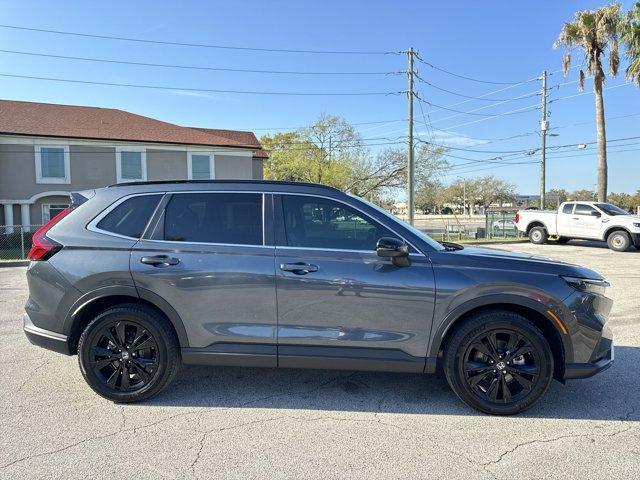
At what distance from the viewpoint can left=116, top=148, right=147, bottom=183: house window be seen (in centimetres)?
2311

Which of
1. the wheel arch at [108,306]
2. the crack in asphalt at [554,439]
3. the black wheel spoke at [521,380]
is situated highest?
the wheel arch at [108,306]

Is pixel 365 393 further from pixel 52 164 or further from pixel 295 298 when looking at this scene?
pixel 52 164

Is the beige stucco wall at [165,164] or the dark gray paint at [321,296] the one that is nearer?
the dark gray paint at [321,296]

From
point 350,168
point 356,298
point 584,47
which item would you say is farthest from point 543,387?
point 350,168

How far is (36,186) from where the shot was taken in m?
22.0

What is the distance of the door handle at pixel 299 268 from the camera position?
132 inches

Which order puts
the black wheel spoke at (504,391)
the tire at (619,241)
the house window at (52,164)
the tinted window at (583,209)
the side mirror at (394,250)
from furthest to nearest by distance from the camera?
the house window at (52,164)
the tinted window at (583,209)
the tire at (619,241)
the black wheel spoke at (504,391)
the side mirror at (394,250)

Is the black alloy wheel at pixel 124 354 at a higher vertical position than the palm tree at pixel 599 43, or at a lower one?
lower

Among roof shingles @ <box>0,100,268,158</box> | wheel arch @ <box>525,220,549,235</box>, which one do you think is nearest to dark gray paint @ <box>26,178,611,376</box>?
wheel arch @ <box>525,220,549,235</box>

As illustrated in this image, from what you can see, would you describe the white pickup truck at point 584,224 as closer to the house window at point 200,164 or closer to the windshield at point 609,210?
the windshield at point 609,210

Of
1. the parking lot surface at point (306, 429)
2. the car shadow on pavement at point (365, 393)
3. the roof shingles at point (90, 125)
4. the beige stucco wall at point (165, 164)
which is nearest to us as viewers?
the parking lot surface at point (306, 429)

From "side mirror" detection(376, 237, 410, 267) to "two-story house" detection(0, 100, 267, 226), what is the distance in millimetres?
22250

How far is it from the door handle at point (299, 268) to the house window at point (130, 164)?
22331 mm

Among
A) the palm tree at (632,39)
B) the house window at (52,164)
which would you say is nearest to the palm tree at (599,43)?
the palm tree at (632,39)
